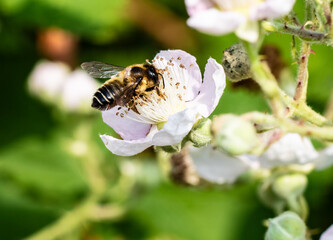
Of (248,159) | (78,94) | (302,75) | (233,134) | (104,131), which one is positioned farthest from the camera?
(104,131)

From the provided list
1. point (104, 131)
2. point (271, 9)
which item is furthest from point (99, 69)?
point (104, 131)

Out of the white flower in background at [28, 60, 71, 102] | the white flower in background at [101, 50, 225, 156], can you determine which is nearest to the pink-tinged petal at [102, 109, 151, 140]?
the white flower in background at [101, 50, 225, 156]

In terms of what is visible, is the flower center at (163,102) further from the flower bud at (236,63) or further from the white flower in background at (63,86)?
the white flower in background at (63,86)

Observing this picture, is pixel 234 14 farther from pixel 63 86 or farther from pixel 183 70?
pixel 63 86

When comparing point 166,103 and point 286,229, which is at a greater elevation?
point 166,103

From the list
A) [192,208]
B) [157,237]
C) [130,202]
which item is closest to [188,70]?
[130,202]

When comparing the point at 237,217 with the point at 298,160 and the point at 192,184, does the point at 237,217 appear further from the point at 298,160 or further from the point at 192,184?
the point at 298,160

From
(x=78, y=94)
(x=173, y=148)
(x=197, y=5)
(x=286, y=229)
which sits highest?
(x=78, y=94)
